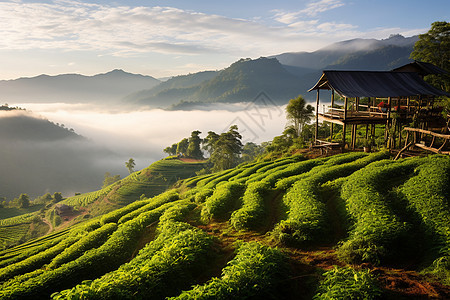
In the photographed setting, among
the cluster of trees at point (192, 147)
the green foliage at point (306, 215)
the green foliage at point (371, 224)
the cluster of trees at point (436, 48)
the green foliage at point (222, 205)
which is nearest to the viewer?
the green foliage at point (371, 224)

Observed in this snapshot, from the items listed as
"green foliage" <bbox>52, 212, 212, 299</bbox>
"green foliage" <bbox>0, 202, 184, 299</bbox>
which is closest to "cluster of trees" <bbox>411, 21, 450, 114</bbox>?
"green foliage" <bbox>52, 212, 212, 299</bbox>

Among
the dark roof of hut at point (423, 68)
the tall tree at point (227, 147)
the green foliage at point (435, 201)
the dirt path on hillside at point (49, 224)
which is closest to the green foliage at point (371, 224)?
the green foliage at point (435, 201)

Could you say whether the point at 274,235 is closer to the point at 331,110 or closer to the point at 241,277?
the point at 241,277

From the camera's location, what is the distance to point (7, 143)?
623 feet

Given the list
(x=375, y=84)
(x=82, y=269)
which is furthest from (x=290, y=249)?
(x=375, y=84)

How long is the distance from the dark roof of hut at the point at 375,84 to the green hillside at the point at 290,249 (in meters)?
9.68

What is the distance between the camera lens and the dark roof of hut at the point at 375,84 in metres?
24.2

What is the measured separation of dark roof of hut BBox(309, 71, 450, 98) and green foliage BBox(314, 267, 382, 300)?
62.7 feet

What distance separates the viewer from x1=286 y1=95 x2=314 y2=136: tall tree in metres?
51.2

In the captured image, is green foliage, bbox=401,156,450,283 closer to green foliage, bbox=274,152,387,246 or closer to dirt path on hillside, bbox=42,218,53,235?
green foliage, bbox=274,152,387,246

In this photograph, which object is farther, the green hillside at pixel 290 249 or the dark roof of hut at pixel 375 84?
the dark roof of hut at pixel 375 84

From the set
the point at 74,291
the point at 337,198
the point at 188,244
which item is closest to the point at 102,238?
the point at 188,244

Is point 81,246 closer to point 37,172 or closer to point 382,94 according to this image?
point 382,94

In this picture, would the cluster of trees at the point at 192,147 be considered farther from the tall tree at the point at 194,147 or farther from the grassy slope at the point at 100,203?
the grassy slope at the point at 100,203
